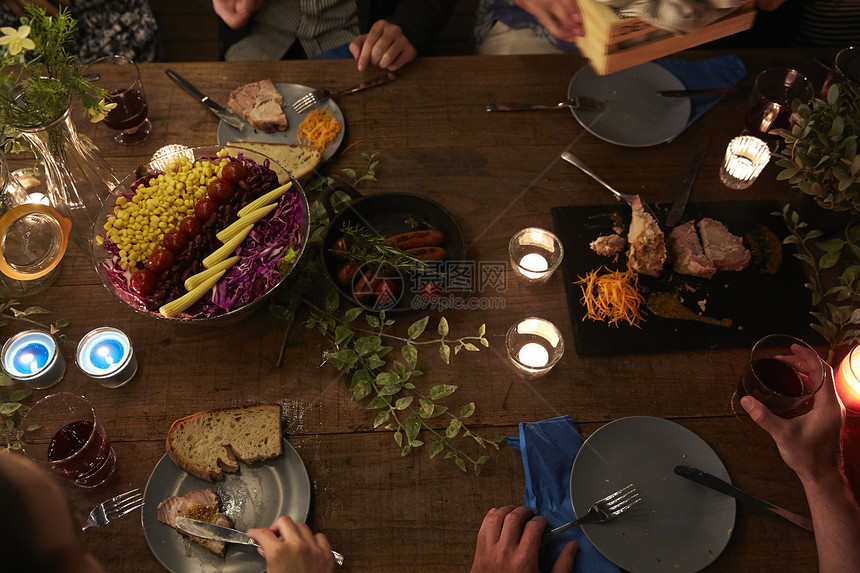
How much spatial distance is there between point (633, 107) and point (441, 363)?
1.17m

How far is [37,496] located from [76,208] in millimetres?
978

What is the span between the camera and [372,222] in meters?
1.81

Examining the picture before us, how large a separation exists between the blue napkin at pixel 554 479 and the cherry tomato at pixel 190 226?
1.03m

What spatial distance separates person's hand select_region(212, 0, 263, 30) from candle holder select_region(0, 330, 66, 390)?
1.41 metres

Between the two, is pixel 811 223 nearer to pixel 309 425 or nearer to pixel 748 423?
pixel 748 423

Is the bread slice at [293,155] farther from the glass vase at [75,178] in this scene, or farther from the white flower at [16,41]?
the white flower at [16,41]

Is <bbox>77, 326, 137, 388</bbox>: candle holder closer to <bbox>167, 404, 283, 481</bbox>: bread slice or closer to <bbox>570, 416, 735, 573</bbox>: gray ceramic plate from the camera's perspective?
<bbox>167, 404, 283, 481</bbox>: bread slice

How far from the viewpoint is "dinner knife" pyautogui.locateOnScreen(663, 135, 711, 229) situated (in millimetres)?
1824

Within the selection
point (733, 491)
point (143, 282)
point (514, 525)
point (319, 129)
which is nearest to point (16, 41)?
point (143, 282)

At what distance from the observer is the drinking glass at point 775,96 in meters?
1.87

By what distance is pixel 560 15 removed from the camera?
1.73 m

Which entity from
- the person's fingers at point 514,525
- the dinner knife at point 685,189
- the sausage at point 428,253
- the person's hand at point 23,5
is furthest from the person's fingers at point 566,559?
the person's hand at point 23,5

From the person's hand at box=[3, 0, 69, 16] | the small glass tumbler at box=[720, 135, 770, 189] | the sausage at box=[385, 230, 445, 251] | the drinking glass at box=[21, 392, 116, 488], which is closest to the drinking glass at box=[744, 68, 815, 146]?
the small glass tumbler at box=[720, 135, 770, 189]

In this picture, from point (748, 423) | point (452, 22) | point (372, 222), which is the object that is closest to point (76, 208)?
point (372, 222)
